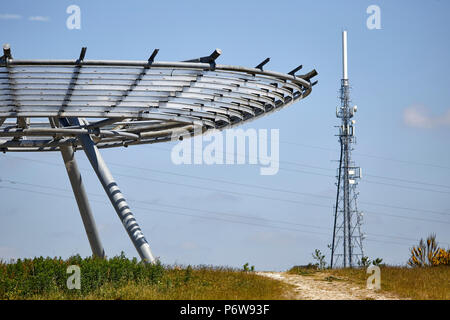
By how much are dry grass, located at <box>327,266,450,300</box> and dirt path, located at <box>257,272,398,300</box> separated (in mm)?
573

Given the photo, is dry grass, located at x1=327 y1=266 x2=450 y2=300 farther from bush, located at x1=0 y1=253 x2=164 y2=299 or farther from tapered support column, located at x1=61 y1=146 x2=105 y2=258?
tapered support column, located at x1=61 y1=146 x2=105 y2=258

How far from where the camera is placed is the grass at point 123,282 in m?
21.5

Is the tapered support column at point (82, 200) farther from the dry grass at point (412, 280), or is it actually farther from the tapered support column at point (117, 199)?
the dry grass at point (412, 280)

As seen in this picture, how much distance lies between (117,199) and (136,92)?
5363 millimetres

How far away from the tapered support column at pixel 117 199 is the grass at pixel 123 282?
100 inches

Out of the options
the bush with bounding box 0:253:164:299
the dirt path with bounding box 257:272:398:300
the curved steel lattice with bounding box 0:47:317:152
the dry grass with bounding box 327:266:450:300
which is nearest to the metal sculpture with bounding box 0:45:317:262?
the curved steel lattice with bounding box 0:47:317:152

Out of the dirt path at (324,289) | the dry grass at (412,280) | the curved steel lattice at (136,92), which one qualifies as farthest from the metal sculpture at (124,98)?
the dry grass at (412,280)

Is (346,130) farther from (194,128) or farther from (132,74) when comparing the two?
(132,74)

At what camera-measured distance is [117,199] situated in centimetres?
2909

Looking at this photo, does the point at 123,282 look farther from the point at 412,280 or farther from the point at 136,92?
the point at 412,280

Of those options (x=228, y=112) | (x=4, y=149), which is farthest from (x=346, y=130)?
(x=4, y=149)

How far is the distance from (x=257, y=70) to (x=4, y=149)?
16.5 metres

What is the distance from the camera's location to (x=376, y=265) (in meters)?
30.1
